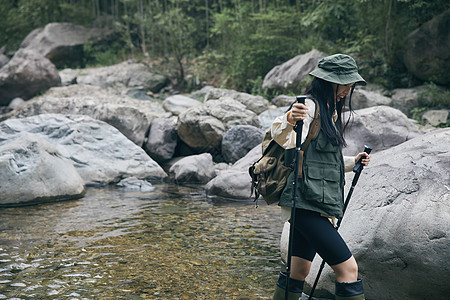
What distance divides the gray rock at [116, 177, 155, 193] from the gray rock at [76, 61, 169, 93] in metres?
11.3

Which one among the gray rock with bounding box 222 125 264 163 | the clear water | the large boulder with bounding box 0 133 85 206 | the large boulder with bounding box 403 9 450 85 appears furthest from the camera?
the large boulder with bounding box 403 9 450 85

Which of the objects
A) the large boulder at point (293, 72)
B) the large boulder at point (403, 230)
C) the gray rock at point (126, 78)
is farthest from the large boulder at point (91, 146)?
the gray rock at point (126, 78)

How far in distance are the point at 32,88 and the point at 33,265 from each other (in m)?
15.1

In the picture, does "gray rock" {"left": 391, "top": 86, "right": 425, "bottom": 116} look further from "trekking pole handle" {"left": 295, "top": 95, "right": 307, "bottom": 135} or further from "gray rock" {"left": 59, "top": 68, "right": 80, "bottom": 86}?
"gray rock" {"left": 59, "top": 68, "right": 80, "bottom": 86}

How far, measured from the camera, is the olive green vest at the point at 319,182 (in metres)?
2.99

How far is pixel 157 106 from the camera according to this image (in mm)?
17047

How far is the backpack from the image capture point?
120 inches

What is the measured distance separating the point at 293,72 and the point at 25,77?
10.1 meters

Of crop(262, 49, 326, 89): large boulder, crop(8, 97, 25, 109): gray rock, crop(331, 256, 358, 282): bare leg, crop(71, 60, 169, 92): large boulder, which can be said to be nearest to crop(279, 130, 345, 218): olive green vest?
crop(331, 256, 358, 282): bare leg

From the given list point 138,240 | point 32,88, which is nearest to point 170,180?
point 138,240

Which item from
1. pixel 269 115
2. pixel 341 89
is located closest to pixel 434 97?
pixel 269 115

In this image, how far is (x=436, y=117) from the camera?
40.1 feet

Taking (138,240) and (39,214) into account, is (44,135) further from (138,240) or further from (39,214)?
(138,240)

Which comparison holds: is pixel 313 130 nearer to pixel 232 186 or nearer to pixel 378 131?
pixel 232 186
